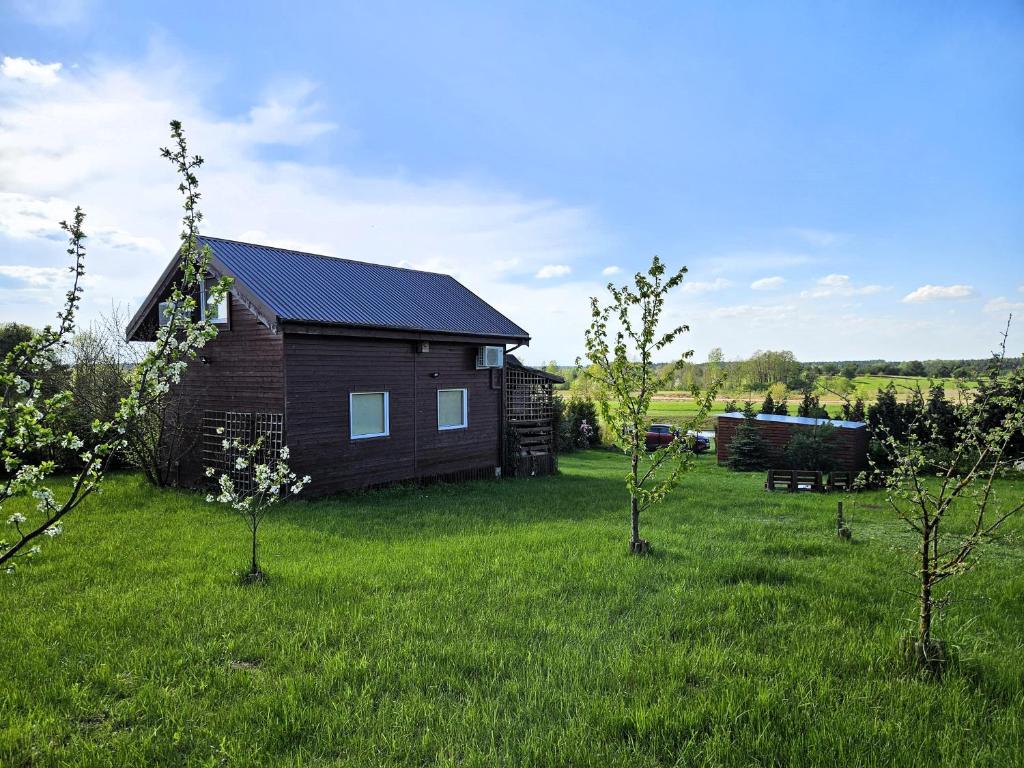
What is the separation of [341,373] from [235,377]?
2.23m

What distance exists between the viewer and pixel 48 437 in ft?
9.63

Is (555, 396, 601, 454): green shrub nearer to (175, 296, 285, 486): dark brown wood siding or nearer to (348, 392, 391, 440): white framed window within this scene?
→ (348, 392, 391, 440): white framed window

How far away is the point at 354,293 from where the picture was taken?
13.8 m

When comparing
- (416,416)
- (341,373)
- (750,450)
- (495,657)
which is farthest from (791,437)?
(495,657)

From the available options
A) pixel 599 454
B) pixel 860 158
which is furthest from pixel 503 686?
pixel 599 454

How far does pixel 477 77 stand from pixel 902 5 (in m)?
8.01

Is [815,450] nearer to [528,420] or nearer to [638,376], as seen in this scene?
[528,420]

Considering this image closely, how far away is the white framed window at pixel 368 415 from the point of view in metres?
12.5

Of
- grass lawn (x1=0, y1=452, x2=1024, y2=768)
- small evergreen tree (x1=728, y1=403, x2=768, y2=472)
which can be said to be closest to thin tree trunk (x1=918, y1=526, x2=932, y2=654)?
grass lawn (x1=0, y1=452, x2=1024, y2=768)

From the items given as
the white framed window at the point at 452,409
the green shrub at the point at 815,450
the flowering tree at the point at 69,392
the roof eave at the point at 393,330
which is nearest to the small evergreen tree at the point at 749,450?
the green shrub at the point at 815,450

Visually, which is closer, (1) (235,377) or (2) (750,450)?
(1) (235,377)

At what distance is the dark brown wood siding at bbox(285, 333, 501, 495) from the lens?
11.5m

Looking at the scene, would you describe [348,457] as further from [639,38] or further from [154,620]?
[639,38]

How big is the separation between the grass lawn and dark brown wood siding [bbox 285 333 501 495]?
3.85 metres
